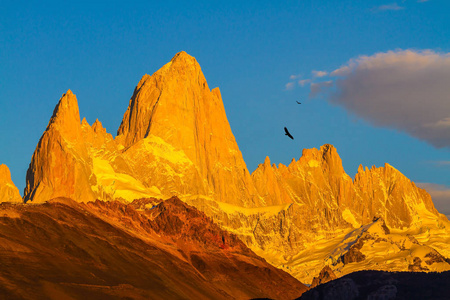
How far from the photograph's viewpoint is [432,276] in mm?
160500

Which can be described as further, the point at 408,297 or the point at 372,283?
the point at 372,283

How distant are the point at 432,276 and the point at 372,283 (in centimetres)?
1116

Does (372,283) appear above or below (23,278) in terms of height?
below

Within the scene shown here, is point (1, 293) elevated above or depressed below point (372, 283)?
above

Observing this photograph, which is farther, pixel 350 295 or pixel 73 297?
pixel 73 297

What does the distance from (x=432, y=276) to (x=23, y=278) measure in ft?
298

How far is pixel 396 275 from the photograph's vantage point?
16550cm

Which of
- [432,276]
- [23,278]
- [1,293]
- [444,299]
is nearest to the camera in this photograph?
[444,299]

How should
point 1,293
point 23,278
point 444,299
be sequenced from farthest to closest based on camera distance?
point 23,278 → point 1,293 → point 444,299

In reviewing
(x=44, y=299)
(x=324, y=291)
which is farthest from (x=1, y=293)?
(x=324, y=291)

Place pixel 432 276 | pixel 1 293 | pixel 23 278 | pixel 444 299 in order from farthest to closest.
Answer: pixel 23 278, pixel 1 293, pixel 432 276, pixel 444 299

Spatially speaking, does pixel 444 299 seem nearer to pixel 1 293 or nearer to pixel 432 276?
pixel 432 276

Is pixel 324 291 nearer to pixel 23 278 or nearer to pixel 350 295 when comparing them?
pixel 350 295

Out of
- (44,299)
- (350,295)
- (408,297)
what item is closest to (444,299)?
(408,297)
